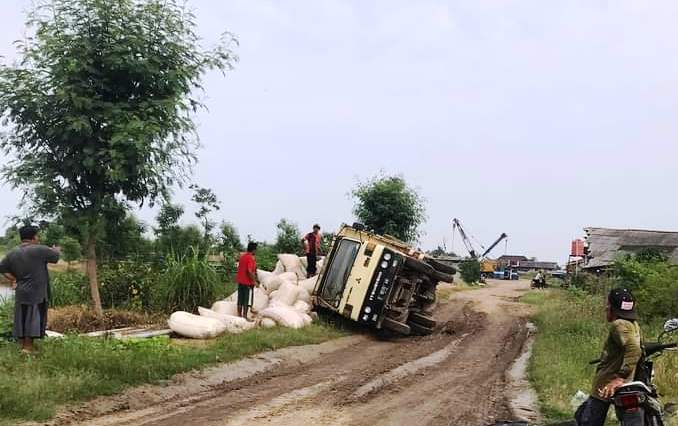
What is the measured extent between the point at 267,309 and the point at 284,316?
18.1 inches

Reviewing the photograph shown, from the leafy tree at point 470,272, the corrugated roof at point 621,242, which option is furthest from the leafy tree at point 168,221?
the leafy tree at point 470,272

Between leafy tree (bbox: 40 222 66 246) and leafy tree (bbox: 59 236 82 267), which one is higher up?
leafy tree (bbox: 40 222 66 246)

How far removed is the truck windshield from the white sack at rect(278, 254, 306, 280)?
6.20 feet

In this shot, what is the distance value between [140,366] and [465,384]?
4.25 metres

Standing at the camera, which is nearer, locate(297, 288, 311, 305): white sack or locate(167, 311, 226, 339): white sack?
locate(167, 311, 226, 339): white sack

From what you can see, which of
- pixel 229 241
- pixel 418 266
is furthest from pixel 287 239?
pixel 418 266

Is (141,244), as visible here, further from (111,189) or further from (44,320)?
(44,320)

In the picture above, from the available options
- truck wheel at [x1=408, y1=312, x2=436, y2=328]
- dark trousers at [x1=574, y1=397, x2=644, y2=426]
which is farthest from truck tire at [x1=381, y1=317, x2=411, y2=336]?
dark trousers at [x1=574, y1=397, x2=644, y2=426]

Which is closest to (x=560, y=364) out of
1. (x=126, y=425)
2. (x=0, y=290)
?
(x=126, y=425)

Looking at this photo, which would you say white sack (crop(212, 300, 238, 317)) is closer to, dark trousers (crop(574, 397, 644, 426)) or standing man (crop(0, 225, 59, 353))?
standing man (crop(0, 225, 59, 353))

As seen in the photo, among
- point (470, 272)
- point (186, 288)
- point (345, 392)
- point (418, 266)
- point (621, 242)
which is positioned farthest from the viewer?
point (470, 272)

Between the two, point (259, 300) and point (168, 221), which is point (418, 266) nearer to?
point (259, 300)

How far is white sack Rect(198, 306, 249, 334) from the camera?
481 inches

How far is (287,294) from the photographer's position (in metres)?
→ 15.1
